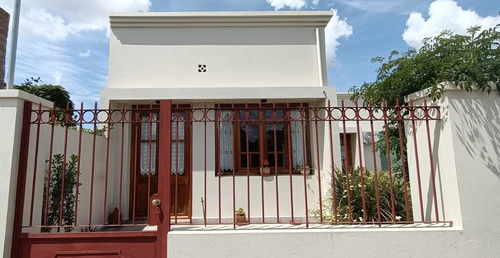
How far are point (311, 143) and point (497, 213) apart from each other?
377 cm

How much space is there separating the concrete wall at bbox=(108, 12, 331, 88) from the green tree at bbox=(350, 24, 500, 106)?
2.41m

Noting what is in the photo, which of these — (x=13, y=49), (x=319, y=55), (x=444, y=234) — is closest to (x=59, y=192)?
(x=13, y=49)

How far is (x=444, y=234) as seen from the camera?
321cm

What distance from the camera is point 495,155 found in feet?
10.8

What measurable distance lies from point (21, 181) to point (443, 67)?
4.83 m

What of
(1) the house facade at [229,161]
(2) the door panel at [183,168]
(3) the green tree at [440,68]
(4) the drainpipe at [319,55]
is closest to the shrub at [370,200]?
(1) the house facade at [229,161]

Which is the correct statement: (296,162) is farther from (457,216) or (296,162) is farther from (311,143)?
(457,216)

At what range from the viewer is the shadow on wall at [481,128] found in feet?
10.8

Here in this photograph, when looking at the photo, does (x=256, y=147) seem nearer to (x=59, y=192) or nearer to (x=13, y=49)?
(x=59, y=192)

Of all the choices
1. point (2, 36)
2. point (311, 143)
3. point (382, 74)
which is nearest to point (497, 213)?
point (382, 74)

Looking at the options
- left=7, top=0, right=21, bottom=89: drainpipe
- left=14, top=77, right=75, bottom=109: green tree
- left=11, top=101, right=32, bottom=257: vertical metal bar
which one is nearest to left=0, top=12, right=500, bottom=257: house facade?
left=11, top=101, right=32, bottom=257: vertical metal bar

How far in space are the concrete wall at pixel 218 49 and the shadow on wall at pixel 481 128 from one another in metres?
3.61

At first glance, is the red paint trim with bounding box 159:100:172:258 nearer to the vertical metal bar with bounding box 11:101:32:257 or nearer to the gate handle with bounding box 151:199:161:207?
the gate handle with bounding box 151:199:161:207

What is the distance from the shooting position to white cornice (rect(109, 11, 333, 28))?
6.75m
